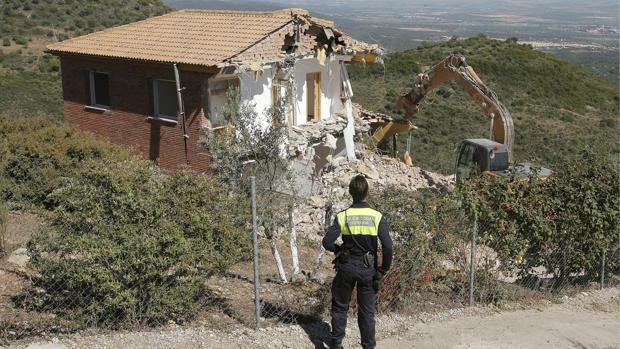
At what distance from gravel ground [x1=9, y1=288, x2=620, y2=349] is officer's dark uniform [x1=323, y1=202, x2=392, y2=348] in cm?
80

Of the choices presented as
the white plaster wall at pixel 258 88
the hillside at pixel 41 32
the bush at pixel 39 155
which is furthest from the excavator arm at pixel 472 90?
the hillside at pixel 41 32

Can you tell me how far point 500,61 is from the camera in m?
52.8

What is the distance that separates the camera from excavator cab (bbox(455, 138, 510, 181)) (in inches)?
808

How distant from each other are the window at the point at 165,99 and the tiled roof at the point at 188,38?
943mm

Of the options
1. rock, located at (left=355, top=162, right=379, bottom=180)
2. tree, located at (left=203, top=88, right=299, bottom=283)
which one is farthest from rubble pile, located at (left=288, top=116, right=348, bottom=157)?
tree, located at (left=203, top=88, right=299, bottom=283)

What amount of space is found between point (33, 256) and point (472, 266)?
552 centimetres

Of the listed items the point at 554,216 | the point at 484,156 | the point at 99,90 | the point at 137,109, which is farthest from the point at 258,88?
the point at 554,216

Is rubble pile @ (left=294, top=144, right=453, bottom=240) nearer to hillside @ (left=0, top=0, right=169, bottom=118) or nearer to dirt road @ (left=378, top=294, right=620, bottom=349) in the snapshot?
dirt road @ (left=378, top=294, right=620, bottom=349)

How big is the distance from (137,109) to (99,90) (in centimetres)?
225

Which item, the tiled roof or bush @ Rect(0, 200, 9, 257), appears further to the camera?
the tiled roof

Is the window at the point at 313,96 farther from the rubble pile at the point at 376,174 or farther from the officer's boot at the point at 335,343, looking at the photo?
the officer's boot at the point at 335,343

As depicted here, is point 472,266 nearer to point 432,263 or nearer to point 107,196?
point 432,263

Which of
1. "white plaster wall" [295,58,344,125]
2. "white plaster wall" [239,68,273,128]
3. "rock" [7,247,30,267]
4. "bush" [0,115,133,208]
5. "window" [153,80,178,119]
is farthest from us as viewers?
"white plaster wall" [295,58,344,125]

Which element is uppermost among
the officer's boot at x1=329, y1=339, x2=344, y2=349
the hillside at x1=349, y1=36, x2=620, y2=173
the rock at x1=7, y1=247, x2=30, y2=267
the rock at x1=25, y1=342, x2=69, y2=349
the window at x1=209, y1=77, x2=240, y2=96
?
the window at x1=209, y1=77, x2=240, y2=96
